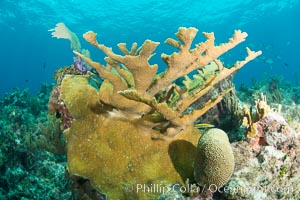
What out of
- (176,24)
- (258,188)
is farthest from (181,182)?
(176,24)

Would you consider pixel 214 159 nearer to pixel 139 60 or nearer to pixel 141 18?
pixel 139 60

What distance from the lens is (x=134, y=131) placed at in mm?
2805

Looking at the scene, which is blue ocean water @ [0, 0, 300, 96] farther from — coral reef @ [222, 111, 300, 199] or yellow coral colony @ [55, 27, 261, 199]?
yellow coral colony @ [55, 27, 261, 199]

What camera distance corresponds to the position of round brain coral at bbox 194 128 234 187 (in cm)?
237

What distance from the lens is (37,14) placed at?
38.4m

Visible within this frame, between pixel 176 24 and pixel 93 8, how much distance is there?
14987 millimetres

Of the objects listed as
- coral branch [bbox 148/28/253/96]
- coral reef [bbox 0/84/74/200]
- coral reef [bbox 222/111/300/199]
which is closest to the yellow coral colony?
coral branch [bbox 148/28/253/96]

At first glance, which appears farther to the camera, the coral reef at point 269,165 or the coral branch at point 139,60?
the coral reef at point 269,165

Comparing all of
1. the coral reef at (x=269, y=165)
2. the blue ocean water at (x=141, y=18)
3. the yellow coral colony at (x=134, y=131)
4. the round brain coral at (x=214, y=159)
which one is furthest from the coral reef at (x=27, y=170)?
the blue ocean water at (x=141, y=18)

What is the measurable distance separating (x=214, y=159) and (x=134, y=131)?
0.87 m

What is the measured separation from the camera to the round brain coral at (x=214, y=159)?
93.4 inches

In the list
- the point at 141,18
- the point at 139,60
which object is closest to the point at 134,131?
the point at 139,60

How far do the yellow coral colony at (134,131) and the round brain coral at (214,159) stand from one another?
0.28 meters

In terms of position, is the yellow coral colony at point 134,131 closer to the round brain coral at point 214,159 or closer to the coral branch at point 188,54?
the coral branch at point 188,54
